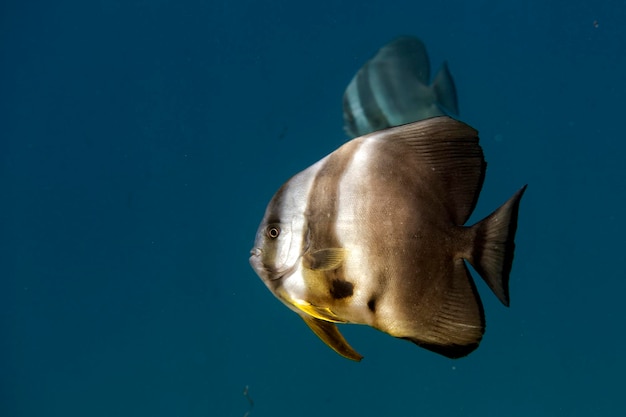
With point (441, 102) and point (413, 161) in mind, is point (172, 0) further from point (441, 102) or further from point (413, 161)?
point (413, 161)

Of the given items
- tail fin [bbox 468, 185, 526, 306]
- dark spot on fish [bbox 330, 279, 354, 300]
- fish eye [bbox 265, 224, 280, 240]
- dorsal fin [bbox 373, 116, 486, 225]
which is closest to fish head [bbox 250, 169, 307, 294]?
fish eye [bbox 265, 224, 280, 240]

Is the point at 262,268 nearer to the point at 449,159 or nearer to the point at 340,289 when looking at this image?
the point at 340,289

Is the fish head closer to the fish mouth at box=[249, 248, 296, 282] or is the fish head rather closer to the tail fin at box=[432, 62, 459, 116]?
the fish mouth at box=[249, 248, 296, 282]

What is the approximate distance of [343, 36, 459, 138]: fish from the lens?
3.42 meters

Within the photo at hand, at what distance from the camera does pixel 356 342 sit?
5.64 m

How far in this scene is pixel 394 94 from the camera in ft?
11.2

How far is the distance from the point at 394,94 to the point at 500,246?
8.08 feet

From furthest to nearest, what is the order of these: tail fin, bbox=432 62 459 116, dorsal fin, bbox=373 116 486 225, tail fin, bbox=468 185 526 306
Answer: tail fin, bbox=432 62 459 116 → dorsal fin, bbox=373 116 486 225 → tail fin, bbox=468 185 526 306

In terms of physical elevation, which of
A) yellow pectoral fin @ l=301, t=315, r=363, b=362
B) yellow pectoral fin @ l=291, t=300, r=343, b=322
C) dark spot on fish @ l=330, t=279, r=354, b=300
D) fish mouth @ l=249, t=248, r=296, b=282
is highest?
fish mouth @ l=249, t=248, r=296, b=282

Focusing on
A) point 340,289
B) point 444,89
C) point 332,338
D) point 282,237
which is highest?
point 444,89

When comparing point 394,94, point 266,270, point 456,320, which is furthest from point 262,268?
point 394,94

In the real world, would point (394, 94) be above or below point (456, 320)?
above

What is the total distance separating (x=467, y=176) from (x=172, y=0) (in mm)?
8052

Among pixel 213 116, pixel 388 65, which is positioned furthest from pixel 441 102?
pixel 213 116
